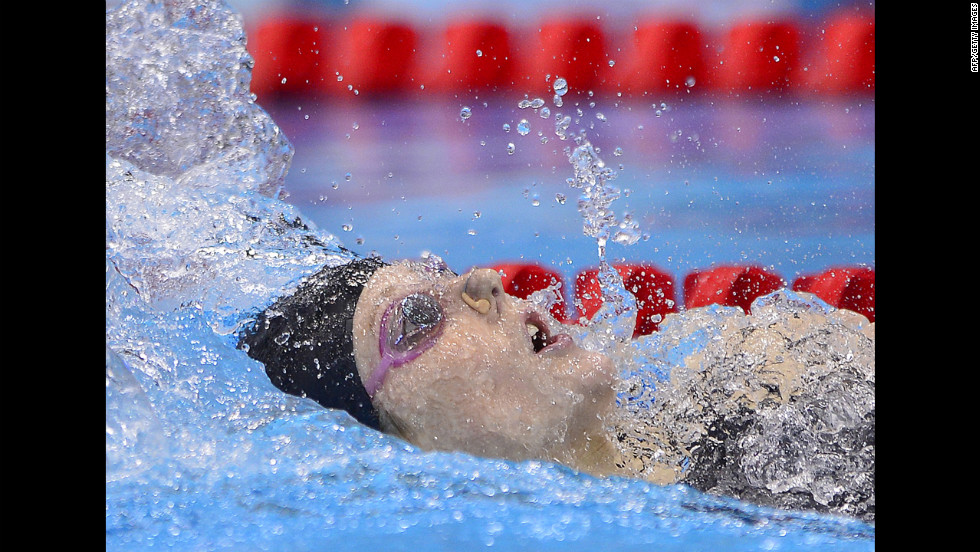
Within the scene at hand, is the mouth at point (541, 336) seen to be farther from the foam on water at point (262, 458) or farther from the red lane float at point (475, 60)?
the red lane float at point (475, 60)

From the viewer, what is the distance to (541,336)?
1.24 metres

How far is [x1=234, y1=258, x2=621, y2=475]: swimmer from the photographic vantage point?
112 cm

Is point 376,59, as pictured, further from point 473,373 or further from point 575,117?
point 473,373

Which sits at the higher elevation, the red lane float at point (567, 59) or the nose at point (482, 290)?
the red lane float at point (567, 59)

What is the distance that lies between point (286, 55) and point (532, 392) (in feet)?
8.22

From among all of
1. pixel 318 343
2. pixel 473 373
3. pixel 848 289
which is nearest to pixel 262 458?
pixel 318 343

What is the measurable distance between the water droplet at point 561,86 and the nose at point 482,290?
2167 millimetres

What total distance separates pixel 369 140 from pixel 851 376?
8.41 ft

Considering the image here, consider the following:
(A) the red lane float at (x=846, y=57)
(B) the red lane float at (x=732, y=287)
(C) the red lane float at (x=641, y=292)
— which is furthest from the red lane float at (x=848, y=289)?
(A) the red lane float at (x=846, y=57)

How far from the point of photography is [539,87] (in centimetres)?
326

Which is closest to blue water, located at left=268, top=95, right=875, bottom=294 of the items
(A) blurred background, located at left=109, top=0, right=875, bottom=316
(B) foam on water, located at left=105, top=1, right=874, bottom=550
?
(A) blurred background, located at left=109, top=0, right=875, bottom=316

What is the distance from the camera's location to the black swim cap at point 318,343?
3.78 ft

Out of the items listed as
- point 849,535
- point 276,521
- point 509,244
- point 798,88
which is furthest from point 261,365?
point 798,88

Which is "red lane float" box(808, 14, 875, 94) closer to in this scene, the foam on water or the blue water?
the blue water
